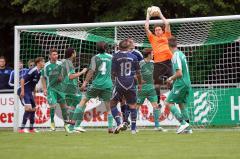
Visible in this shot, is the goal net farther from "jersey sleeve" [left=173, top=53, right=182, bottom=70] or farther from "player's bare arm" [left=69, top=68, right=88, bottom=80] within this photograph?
"jersey sleeve" [left=173, top=53, right=182, bottom=70]

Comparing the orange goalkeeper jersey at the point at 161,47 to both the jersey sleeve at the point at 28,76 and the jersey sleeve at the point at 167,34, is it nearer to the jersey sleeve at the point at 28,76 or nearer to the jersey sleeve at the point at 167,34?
the jersey sleeve at the point at 167,34

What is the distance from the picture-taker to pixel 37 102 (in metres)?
21.5

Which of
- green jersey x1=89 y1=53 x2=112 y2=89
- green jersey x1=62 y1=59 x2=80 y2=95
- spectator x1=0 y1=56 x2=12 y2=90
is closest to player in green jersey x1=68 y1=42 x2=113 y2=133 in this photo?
green jersey x1=89 y1=53 x2=112 y2=89

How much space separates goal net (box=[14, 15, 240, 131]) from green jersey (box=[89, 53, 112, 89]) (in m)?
2.29

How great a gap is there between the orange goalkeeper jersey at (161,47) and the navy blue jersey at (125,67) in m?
1.84

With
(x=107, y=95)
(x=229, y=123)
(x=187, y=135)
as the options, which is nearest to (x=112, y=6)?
(x=229, y=123)

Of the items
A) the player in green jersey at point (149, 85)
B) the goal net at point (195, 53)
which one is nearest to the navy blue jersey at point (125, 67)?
the player in green jersey at point (149, 85)

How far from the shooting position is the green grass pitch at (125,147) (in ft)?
35.3

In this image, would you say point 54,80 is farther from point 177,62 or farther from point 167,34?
point 177,62

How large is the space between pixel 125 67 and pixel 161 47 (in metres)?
2.10

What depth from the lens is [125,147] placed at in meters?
12.3

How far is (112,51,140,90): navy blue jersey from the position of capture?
16.1 meters

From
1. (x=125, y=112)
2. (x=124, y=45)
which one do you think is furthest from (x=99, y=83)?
(x=124, y=45)

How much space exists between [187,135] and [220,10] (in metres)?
12.3
